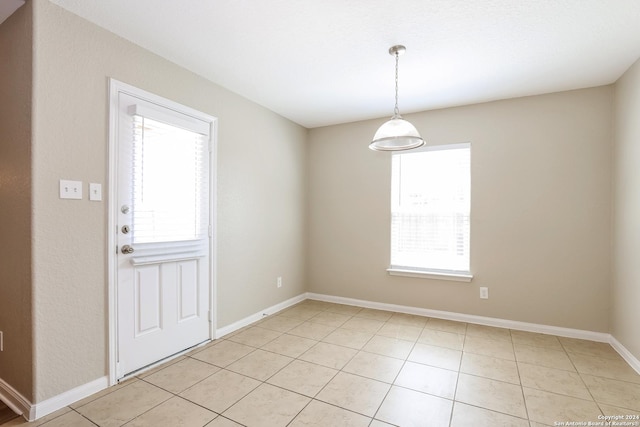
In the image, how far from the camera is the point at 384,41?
2.33 metres

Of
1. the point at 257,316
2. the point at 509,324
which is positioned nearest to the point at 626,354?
the point at 509,324

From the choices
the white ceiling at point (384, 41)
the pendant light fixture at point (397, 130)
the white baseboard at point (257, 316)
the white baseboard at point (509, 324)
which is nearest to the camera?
the white ceiling at point (384, 41)

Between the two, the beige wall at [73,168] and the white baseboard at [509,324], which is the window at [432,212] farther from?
the beige wall at [73,168]

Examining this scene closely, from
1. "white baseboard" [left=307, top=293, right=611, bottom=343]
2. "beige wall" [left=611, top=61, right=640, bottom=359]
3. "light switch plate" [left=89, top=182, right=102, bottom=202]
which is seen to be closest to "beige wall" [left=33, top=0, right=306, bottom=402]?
"light switch plate" [left=89, top=182, right=102, bottom=202]

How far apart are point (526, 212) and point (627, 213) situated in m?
0.79

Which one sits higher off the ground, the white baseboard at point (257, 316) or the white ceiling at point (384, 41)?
the white ceiling at point (384, 41)

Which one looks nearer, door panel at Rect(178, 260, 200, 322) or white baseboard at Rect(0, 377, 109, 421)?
white baseboard at Rect(0, 377, 109, 421)

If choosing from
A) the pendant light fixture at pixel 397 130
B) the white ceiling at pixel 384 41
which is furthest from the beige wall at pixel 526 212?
the pendant light fixture at pixel 397 130

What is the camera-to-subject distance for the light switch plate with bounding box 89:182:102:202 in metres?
2.11

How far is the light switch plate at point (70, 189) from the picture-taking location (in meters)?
1.97

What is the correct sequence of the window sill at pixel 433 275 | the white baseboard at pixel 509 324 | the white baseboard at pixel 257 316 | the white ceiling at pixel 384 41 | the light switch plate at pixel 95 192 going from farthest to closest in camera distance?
the window sill at pixel 433 275 < the white baseboard at pixel 257 316 < the white baseboard at pixel 509 324 < the light switch plate at pixel 95 192 < the white ceiling at pixel 384 41

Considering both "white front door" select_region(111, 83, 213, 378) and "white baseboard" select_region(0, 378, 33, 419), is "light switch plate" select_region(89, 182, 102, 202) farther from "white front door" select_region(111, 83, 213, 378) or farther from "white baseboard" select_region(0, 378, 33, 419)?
"white baseboard" select_region(0, 378, 33, 419)

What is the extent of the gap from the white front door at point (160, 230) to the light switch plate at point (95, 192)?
0.37ft

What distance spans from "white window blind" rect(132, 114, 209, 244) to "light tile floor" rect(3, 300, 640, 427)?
1.14 m
